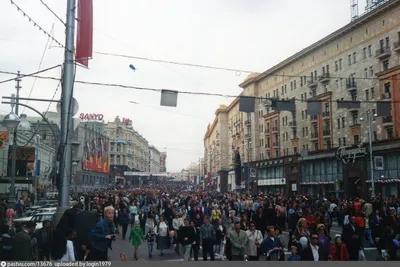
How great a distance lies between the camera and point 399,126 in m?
39.4

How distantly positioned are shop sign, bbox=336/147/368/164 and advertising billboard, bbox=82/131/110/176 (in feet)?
146

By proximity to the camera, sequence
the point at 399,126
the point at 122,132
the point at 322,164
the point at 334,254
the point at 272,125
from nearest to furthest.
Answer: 1. the point at 334,254
2. the point at 399,126
3. the point at 322,164
4. the point at 272,125
5. the point at 122,132

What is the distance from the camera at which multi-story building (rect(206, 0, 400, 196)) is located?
133 ft

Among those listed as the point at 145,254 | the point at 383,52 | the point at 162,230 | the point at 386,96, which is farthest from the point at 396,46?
the point at 145,254

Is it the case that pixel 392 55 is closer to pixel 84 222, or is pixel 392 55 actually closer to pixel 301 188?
pixel 301 188

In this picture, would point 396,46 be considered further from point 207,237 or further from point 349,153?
point 207,237

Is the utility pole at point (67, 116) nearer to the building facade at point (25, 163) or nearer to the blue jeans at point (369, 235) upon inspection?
the building facade at point (25, 163)

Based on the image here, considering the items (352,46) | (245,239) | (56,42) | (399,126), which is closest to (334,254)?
(245,239)

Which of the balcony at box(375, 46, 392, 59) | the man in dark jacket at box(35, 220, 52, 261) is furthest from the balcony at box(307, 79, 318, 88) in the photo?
the man in dark jacket at box(35, 220, 52, 261)

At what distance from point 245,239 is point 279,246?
987 millimetres

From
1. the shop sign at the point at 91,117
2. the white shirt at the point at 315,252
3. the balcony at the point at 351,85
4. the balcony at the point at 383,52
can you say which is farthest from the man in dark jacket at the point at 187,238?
the shop sign at the point at 91,117

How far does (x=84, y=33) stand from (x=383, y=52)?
35943 millimetres

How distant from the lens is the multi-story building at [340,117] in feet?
133

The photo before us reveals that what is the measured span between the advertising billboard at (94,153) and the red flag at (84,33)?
60460 mm
